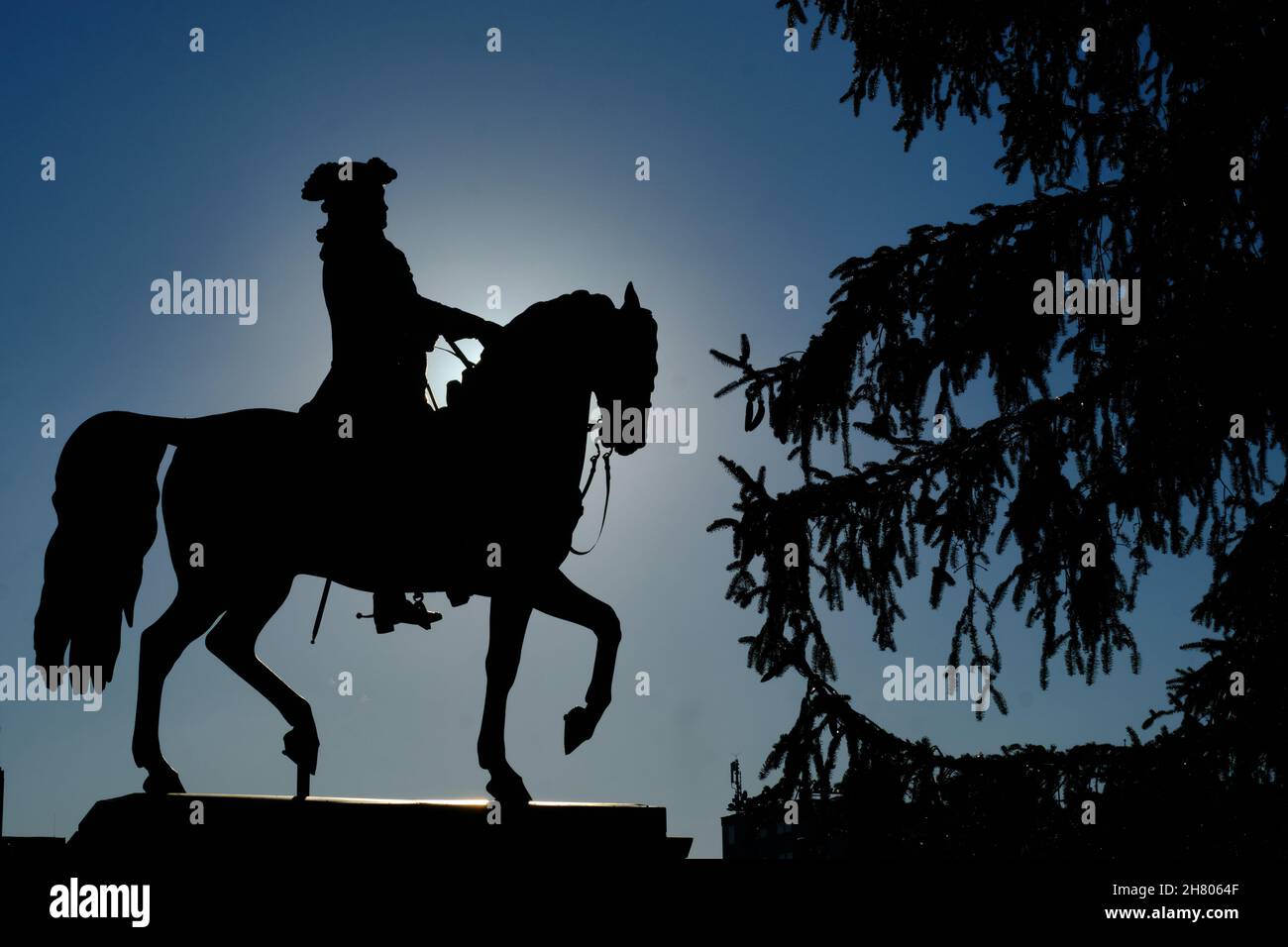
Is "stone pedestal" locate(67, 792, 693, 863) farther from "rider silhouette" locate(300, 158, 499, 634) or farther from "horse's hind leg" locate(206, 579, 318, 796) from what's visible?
"rider silhouette" locate(300, 158, 499, 634)

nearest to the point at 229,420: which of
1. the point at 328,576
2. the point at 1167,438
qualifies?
the point at 328,576

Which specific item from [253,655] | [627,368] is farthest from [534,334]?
[253,655]

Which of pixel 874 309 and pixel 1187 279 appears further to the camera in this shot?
pixel 874 309

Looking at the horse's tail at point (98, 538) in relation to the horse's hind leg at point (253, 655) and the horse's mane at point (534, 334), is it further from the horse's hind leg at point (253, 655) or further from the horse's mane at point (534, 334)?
the horse's mane at point (534, 334)

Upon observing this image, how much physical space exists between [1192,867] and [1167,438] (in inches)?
126

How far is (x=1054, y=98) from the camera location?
9258mm

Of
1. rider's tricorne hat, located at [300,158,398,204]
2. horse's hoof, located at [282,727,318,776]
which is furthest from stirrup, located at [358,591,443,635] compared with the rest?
rider's tricorne hat, located at [300,158,398,204]

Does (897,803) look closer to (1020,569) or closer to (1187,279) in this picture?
(1020,569)

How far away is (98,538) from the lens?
550 centimetres

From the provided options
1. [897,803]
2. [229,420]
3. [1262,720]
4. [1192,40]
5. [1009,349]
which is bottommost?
[897,803]

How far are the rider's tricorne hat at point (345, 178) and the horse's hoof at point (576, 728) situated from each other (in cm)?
287

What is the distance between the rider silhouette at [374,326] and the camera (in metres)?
5.95

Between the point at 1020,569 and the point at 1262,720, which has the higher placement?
the point at 1020,569

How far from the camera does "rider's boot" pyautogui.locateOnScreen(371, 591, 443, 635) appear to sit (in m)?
5.96
